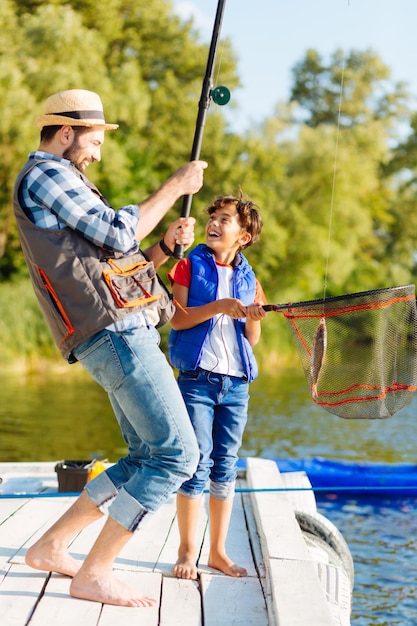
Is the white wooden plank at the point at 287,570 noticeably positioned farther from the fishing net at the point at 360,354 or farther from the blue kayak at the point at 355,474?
the blue kayak at the point at 355,474

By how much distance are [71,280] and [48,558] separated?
1.10m

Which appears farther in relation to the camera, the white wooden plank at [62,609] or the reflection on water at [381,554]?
the reflection on water at [381,554]

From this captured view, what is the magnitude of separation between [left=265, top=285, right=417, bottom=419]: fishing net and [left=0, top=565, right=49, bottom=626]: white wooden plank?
51.0 inches

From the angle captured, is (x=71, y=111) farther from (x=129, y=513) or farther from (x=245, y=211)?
(x=129, y=513)

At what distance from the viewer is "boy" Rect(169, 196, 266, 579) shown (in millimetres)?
3867

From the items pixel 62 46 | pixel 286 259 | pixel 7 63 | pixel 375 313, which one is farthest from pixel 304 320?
pixel 286 259

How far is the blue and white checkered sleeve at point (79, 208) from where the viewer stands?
3.24 m

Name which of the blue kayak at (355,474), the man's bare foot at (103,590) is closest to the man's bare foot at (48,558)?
the man's bare foot at (103,590)

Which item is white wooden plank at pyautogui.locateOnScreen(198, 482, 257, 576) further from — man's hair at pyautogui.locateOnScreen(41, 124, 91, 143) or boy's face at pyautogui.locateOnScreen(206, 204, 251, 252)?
man's hair at pyautogui.locateOnScreen(41, 124, 91, 143)

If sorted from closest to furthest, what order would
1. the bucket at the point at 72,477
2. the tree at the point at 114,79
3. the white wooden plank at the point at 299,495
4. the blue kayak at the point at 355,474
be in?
the bucket at the point at 72,477
the white wooden plank at the point at 299,495
the blue kayak at the point at 355,474
the tree at the point at 114,79

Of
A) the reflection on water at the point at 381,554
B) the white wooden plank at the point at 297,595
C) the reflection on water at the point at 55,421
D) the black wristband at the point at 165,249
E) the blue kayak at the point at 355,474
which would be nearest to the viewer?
the white wooden plank at the point at 297,595

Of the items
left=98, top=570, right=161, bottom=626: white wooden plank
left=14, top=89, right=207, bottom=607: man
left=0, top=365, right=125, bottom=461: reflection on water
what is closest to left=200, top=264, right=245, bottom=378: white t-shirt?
left=14, top=89, right=207, bottom=607: man

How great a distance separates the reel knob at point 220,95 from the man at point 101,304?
1.66 feet

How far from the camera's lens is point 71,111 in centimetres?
339
